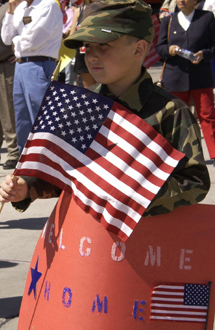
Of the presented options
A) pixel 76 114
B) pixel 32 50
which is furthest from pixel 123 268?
pixel 32 50

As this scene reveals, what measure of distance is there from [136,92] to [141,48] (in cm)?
16

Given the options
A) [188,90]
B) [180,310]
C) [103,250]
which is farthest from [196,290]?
[188,90]

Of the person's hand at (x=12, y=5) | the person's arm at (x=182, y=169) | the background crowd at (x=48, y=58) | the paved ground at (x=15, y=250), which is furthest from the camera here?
the person's hand at (x=12, y=5)

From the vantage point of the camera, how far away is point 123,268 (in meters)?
2.71

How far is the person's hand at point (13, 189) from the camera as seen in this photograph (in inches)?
110

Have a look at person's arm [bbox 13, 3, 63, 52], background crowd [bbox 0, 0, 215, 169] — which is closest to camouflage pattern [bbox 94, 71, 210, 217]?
background crowd [bbox 0, 0, 215, 169]

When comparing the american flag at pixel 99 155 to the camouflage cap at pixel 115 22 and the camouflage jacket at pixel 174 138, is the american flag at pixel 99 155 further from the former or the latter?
the camouflage cap at pixel 115 22

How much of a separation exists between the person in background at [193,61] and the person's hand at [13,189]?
19.2 feet

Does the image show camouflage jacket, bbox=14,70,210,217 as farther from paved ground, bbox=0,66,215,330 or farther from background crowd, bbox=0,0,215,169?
background crowd, bbox=0,0,215,169

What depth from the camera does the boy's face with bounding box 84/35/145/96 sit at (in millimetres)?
2816

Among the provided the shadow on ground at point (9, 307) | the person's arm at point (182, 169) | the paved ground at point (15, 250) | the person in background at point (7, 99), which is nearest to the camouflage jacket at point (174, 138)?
the person's arm at point (182, 169)

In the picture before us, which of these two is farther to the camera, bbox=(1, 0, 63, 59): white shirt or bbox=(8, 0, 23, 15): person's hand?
bbox=(8, 0, 23, 15): person's hand

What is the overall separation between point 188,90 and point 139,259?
6.00m

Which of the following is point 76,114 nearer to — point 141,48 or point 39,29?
point 141,48
